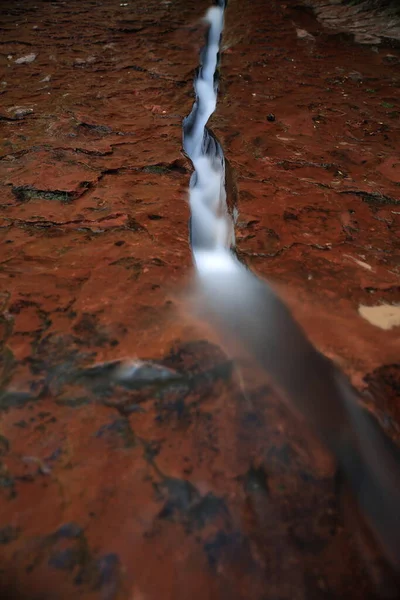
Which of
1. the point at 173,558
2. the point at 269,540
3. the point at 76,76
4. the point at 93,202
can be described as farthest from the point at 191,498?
the point at 76,76

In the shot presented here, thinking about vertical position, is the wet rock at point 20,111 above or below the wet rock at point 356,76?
below

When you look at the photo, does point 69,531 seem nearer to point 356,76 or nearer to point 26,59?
point 356,76

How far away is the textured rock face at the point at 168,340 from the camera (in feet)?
4.36

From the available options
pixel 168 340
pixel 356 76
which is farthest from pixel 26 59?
pixel 168 340

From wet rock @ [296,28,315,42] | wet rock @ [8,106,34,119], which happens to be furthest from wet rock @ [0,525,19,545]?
wet rock @ [296,28,315,42]

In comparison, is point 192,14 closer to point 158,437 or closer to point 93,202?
point 93,202

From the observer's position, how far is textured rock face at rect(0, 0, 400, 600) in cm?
133

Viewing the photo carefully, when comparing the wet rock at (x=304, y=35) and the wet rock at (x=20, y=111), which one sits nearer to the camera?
the wet rock at (x=20, y=111)

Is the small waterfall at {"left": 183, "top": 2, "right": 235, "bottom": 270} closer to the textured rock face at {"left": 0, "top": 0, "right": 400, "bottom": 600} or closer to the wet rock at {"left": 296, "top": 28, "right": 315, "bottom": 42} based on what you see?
the textured rock face at {"left": 0, "top": 0, "right": 400, "bottom": 600}

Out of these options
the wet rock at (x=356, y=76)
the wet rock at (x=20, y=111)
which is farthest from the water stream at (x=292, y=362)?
the wet rock at (x=356, y=76)

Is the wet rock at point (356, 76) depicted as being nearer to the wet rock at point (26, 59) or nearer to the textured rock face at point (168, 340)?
the textured rock face at point (168, 340)

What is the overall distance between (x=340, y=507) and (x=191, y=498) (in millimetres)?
573

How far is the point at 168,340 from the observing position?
1910mm

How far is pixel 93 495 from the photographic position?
4.68 ft
